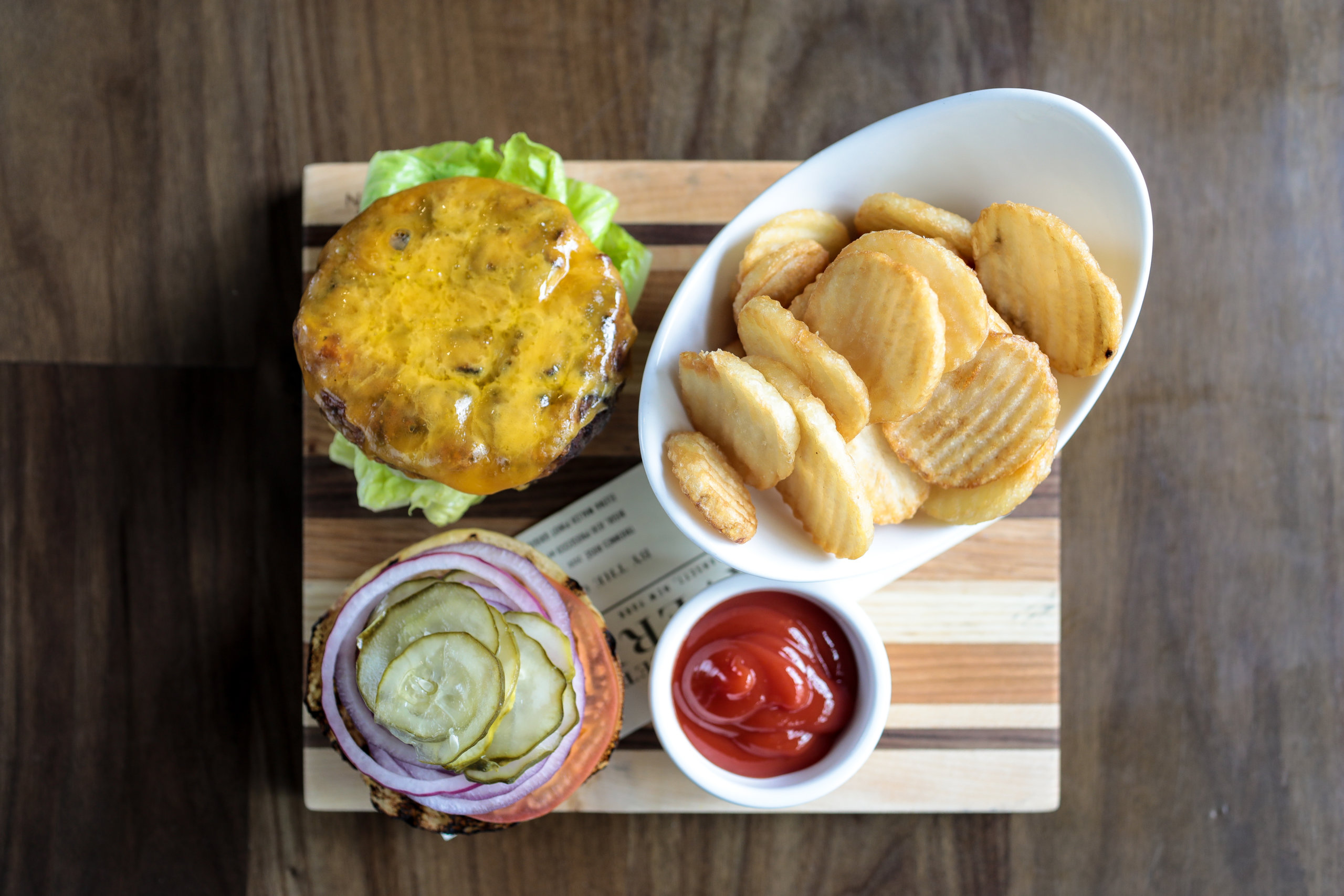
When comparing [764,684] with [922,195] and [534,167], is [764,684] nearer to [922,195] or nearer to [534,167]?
[922,195]

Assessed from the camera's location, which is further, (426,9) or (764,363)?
(426,9)

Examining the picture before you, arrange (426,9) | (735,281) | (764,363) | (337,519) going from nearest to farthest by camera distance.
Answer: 1. (764,363)
2. (735,281)
3. (337,519)
4. (426,9)

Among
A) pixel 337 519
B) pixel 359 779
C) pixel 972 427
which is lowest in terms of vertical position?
pixel 359 779

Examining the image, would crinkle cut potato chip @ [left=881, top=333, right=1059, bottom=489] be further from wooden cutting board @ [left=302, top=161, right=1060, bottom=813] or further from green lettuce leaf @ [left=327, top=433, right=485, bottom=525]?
green lettuce leaf @ [left=327, top=433, right=485, bottom=525]

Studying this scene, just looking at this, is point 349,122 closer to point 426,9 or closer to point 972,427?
point 426,9

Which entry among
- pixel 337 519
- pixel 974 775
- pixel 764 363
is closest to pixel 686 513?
pixel 764 363

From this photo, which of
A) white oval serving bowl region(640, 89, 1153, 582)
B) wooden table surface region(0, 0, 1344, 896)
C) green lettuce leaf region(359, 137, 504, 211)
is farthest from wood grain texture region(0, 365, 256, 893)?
white oval serving bowl region(640, 89, 1153, 582)
